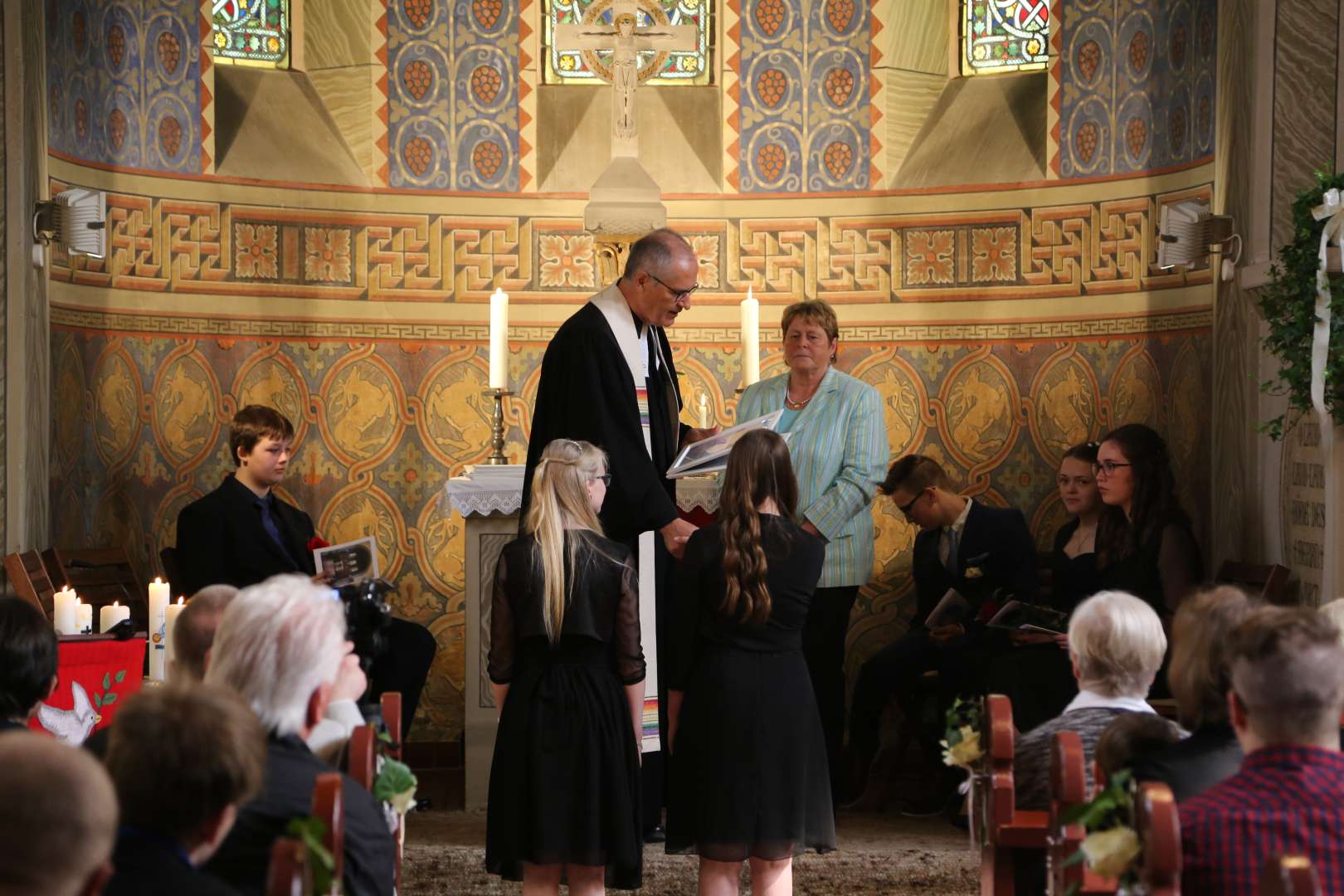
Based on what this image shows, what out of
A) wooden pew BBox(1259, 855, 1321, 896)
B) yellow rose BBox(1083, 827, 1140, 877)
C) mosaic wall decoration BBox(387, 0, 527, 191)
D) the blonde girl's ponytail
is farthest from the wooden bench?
wooden pew BBox(1259, 855, 1321, 896)

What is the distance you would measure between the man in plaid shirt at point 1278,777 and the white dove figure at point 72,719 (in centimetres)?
277

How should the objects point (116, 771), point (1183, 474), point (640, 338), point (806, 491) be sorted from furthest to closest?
point (1183, 474) < point (806, 491) < point (640, 338) < point (116, 771)

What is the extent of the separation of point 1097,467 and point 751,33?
10.2ft

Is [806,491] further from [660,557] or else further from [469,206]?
[469,206]

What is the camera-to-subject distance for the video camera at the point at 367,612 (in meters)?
3.61

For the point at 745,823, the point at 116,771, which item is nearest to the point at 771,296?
the point at 745,823

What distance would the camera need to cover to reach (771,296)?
8.10m

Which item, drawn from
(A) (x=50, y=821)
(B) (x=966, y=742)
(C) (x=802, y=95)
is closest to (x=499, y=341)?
(C) (x=802, y=95)

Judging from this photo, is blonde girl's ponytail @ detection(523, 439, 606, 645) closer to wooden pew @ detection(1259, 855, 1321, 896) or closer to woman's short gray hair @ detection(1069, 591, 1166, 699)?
woman's short gray hair @ detection(1069, 591, 1166, 699)

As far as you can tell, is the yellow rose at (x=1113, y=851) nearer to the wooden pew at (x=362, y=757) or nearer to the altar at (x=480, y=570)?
the wooden pew at (x=362, y=757)

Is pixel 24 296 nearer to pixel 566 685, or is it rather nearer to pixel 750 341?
pixel 750 341

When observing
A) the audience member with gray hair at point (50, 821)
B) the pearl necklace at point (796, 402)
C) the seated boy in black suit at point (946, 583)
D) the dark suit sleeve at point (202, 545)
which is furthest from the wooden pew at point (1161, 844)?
the dark suit sleeve at point (202, 545)

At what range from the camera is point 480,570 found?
6438mm

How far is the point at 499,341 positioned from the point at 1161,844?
16.2 feet
